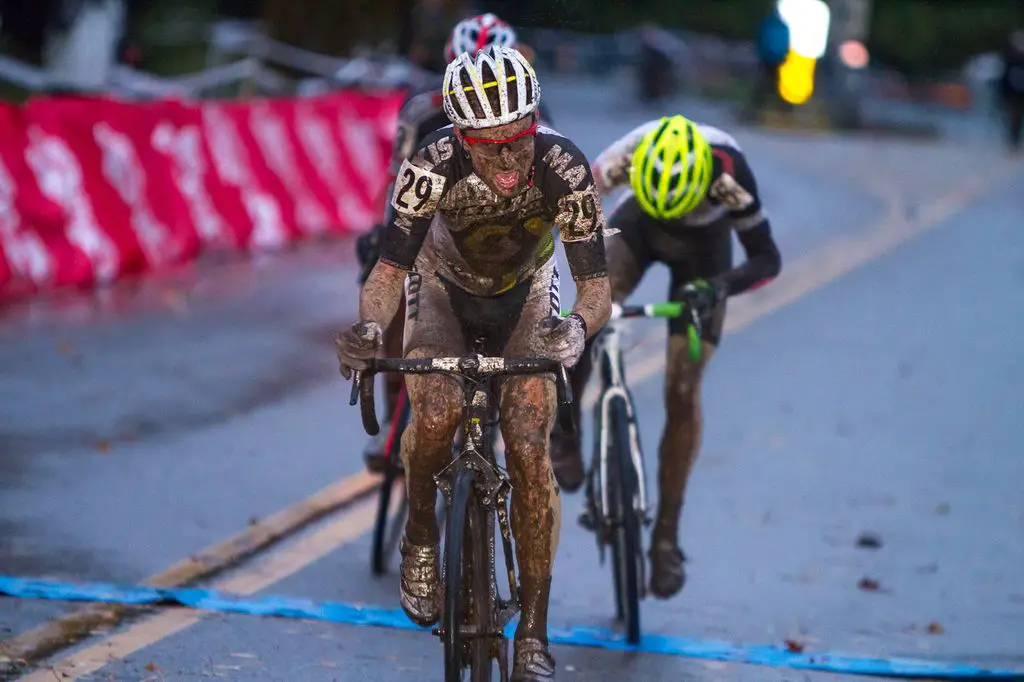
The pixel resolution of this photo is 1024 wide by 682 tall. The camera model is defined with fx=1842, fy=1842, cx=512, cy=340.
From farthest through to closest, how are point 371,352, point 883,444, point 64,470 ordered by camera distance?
point 883,444, point 64,470, point 371,352

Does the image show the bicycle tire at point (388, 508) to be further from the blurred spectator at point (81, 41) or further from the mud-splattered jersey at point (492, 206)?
the blurred spectator at point (81, 41)

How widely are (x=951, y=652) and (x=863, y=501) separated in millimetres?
2479

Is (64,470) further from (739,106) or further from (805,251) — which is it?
(739,106)

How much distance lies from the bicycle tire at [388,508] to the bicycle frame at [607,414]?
31.5 inches

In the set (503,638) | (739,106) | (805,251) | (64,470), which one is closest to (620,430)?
(503,638)

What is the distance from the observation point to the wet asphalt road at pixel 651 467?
7145 mm

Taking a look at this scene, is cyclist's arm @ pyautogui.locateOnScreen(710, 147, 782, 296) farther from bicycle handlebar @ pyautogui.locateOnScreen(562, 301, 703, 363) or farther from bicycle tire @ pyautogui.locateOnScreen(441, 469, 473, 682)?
bicycle tire @ pyautogui.locateOnScreen(441, 469, 473, 682)

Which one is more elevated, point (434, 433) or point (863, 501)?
point (434, 433)

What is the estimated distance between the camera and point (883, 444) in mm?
10828

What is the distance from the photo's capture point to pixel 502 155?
18.8 ft

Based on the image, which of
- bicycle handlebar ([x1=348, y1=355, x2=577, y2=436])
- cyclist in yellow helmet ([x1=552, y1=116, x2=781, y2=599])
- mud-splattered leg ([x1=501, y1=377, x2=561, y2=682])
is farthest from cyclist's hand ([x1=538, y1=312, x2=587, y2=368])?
cyclist in yellow helmet ([x1=552, y1=116, x2=781, y2=599])

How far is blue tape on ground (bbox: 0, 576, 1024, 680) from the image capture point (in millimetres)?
6688

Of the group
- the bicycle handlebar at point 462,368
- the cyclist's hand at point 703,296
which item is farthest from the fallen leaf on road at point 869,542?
the bicycle handlebar at point 462,368

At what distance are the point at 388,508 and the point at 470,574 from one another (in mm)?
2187
